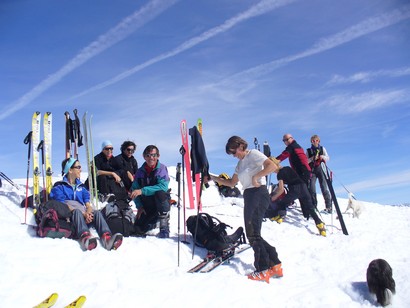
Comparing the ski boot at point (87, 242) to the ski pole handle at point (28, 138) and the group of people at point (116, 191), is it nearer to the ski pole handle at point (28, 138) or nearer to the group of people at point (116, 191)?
the group of people at point (116, 191)

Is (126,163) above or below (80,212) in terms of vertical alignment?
above

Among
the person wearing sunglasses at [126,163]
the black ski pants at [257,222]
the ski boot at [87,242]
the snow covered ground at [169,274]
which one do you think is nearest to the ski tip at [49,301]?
the snow covered ground at [169,274]

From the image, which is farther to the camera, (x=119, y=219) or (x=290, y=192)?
(x=290, y=192)

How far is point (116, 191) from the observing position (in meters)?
7.29

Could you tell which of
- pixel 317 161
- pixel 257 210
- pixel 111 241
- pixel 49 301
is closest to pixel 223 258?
pixel 257 210

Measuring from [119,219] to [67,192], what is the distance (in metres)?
0.98

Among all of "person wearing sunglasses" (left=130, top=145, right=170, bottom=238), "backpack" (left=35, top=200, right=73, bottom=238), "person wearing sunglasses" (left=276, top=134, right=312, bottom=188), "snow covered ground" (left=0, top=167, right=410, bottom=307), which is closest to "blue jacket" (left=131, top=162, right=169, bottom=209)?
"person wearing sunglasses" (left=130, top=145, right=170, bottom=238)

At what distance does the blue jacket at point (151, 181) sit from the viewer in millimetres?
6219

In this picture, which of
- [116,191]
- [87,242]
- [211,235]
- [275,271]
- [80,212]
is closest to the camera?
[275,271]

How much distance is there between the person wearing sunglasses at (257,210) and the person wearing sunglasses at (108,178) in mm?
3260

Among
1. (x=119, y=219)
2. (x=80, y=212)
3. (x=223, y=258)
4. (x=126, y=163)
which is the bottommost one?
(x=223, y=258)

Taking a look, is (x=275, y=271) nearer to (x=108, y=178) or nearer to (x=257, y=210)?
(x=257, y=210)

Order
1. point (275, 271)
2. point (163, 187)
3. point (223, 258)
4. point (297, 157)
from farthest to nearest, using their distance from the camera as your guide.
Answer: point (297, 157) → point (163, 187) → point (223, 258) → point (275, 271)

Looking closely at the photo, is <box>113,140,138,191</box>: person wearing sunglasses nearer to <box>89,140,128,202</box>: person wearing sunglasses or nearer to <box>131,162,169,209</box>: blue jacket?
<box>89,140,128,202</box>: person wearing sunglasses
